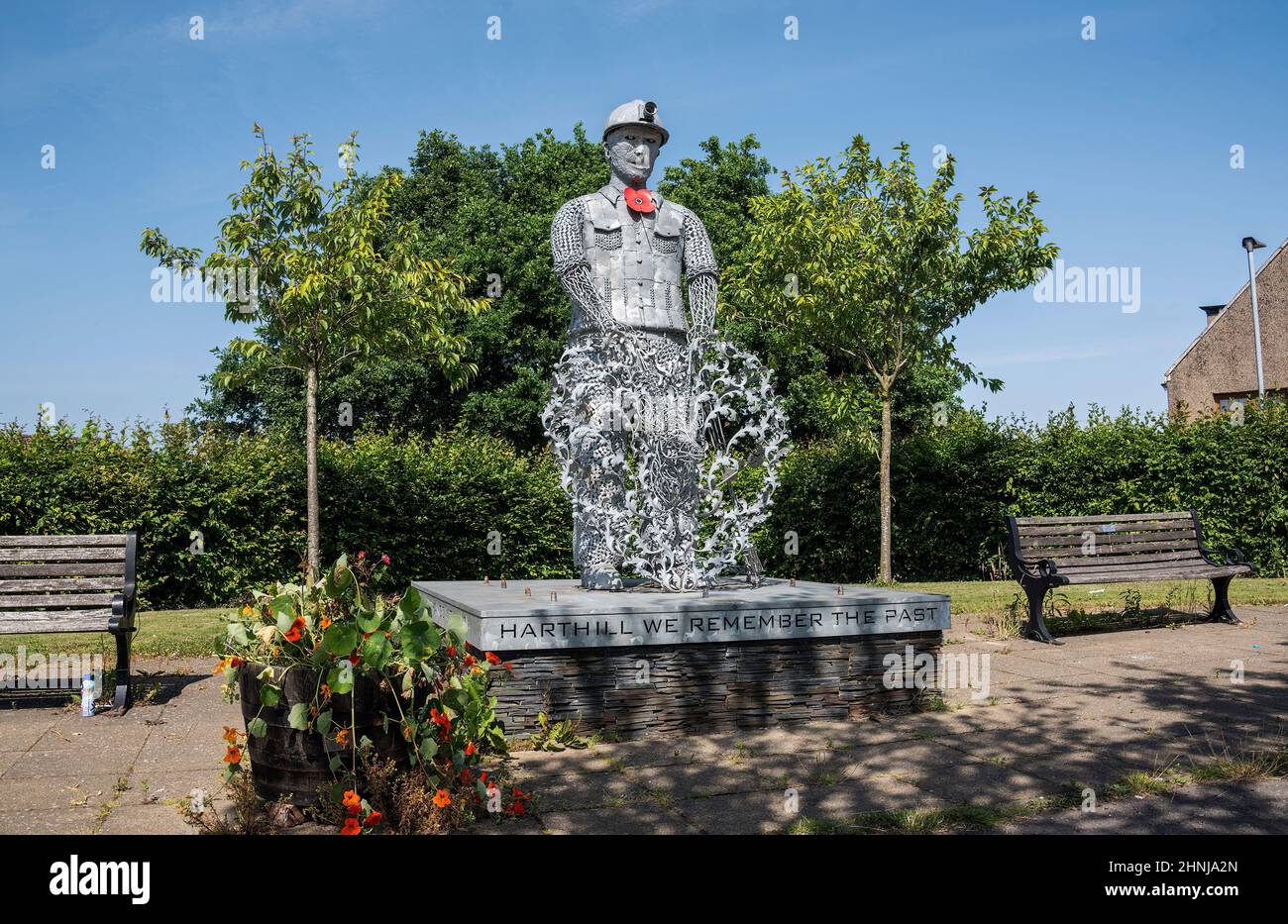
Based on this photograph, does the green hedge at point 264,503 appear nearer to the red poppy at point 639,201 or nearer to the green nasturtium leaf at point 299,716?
the red poppy at point 639,201

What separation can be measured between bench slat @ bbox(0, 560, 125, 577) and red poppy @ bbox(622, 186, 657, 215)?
177 inches

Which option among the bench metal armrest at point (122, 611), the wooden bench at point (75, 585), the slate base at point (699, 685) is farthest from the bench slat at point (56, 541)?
the slate base at point (699, 685)

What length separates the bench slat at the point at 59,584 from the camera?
6820 millimetres

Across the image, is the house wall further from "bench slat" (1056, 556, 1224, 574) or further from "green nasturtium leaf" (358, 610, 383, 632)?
"green nasturtium leaf" (358, 610, 383, 632)

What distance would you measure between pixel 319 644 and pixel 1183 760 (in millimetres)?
3957

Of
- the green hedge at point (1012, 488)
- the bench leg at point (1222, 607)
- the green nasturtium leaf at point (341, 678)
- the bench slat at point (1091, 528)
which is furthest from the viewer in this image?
the green hedge at point (1012, 488)

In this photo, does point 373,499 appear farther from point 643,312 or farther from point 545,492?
point 643,312

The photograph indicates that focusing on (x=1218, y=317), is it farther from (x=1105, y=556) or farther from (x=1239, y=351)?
(x=1105, y=556)

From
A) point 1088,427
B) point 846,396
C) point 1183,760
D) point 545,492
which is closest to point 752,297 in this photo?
point 846,396

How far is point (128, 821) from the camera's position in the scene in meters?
4.21

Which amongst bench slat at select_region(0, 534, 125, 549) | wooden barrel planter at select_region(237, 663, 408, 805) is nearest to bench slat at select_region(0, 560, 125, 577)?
bench slat at select_region(0, 534, 125, 549)

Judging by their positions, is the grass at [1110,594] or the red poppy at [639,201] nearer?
the red poppy at [639,201]

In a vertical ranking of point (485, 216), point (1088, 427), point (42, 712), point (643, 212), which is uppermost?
point (485, 216)

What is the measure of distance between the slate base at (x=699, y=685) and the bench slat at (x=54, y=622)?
277 centimetres
